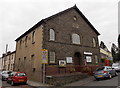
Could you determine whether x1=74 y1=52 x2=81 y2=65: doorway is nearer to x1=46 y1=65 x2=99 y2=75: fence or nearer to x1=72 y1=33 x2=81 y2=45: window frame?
x1=46 y1=65 x2=99 y2=75: fence

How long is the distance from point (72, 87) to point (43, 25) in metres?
8.58

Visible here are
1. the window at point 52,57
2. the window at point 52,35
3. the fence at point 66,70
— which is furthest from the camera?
the window at point 52,35

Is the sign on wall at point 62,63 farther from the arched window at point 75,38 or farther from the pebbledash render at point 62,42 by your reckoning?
the arched window at point 75,38

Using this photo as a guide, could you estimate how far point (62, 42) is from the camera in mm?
16750

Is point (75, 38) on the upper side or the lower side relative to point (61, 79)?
upper

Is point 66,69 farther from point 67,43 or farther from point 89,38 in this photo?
point 89,38

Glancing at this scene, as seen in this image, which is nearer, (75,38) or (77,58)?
(77,58)

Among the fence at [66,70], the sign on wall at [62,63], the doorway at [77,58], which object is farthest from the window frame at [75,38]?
the fence at [66,70]

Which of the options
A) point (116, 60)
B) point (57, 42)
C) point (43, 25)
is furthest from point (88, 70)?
point (116, 60)

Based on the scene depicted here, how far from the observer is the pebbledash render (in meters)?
15.4

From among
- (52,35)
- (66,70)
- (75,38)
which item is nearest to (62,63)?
(66,70)

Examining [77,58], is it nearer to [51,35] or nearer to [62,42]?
[62,42]

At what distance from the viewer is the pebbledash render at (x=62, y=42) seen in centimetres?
1541

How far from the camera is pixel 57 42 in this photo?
1619cm
